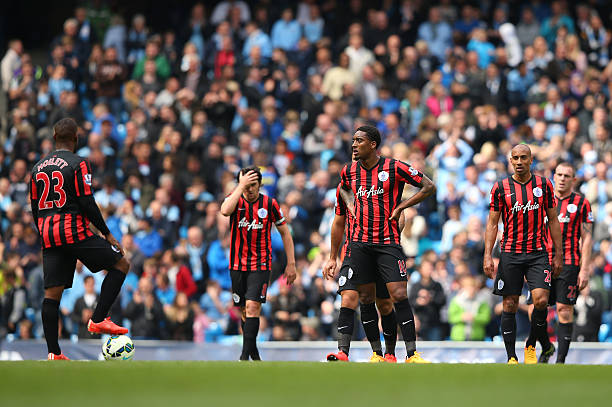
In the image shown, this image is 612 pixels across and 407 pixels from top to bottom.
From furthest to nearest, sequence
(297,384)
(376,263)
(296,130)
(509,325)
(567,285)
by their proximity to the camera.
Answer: (296,130) < (567,285) < (509,325) < (376,263) < (297,384)

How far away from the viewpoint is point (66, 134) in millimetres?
10523

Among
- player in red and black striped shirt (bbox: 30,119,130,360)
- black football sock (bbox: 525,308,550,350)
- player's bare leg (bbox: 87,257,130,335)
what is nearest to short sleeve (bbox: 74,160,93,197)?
player in red and black striped shirt (bbox: 30,119,130,360)

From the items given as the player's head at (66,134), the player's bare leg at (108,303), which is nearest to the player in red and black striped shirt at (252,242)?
the player's bare leg at (108,303)

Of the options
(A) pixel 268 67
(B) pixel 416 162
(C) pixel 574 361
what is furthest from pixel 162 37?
(C) pixel 574 361

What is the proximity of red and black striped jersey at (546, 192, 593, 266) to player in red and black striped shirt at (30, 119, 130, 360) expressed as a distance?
505 cm

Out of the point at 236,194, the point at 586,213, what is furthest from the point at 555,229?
the point at 236,194

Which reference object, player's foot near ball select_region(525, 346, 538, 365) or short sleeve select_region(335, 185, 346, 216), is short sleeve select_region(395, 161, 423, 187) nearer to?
short sleeve select_region(335, 185, 346, 216)

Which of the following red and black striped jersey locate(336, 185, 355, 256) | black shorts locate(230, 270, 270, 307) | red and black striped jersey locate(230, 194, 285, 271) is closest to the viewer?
red and black striped jersey locate(336, 185, 355, 256)

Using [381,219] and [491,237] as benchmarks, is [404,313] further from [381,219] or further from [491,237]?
[491,237]

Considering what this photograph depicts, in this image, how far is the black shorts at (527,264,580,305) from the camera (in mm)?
12242

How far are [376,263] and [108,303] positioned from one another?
2660mm

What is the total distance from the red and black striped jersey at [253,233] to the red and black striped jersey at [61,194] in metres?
2.04

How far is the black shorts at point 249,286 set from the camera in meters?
11.8

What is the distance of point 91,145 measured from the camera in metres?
20.1
